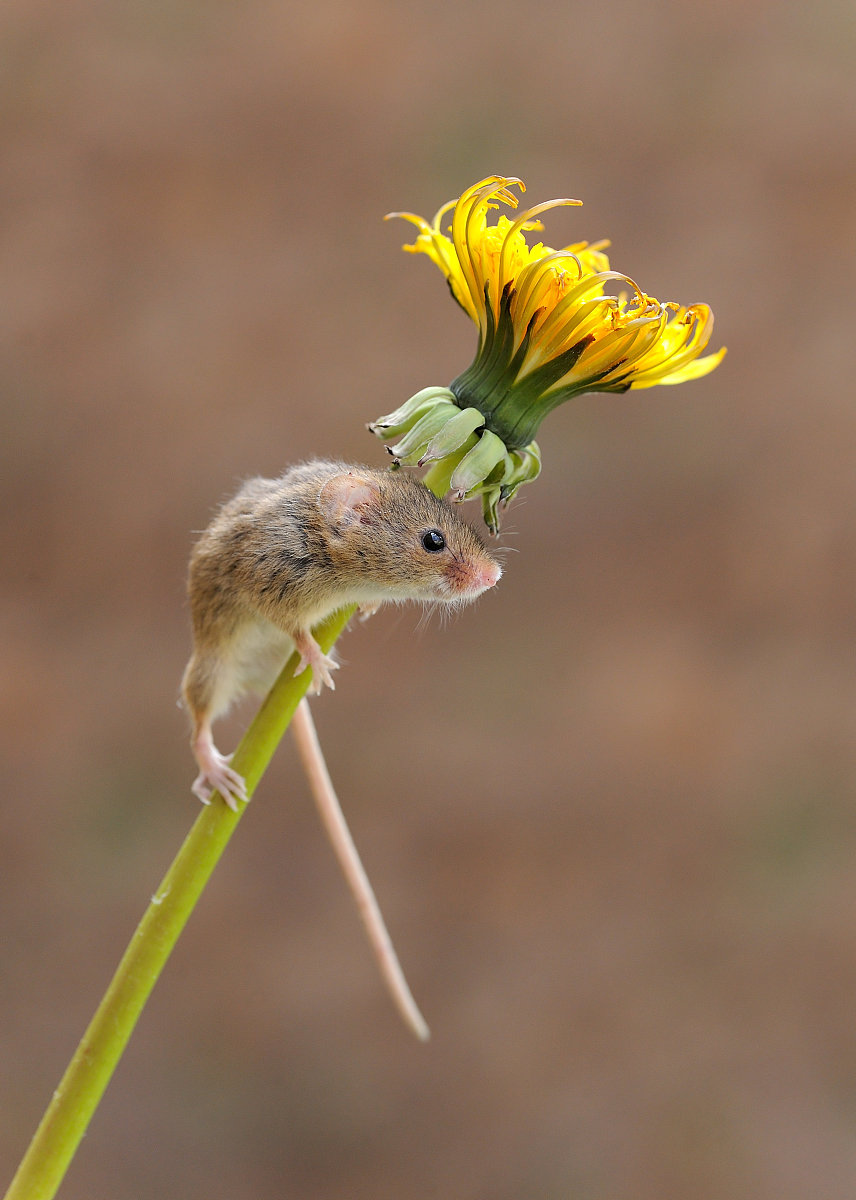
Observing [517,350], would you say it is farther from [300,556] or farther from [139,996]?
[139,996]

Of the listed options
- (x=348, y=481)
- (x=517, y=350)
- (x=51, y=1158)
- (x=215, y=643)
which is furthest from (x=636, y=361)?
(x=51, y=1158)

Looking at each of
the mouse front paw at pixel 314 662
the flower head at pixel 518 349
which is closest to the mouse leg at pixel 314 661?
the mouse front paw at pixel 314 662

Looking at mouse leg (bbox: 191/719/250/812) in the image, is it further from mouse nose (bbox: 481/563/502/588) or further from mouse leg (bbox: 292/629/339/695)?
mouse nose (bbox: 481/563/502/588)

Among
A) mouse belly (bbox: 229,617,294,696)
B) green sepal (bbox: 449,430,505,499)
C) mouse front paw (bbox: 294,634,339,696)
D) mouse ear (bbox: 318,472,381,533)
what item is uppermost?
mouse ear (bbox: 318,472,381,533)

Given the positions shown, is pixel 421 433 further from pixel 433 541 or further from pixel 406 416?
pixel 433 541

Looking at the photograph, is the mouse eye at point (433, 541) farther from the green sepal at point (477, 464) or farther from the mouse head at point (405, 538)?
the green sepal at point (477, 464)

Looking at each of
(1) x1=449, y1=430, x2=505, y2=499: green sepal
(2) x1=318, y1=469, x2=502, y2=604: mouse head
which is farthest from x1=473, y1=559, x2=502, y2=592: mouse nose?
(1) x1=449, y1=430, x2=505, y2=499: green sepal

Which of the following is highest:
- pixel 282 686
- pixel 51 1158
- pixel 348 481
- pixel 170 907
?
pixel 348 481

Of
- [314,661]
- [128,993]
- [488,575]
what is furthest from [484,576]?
[128,993]
